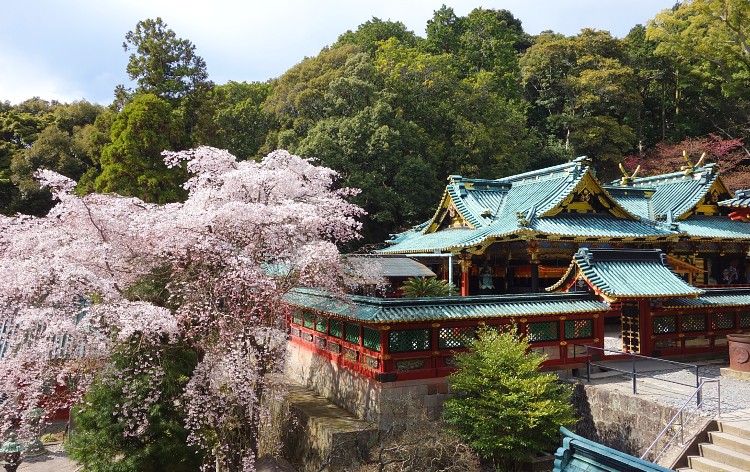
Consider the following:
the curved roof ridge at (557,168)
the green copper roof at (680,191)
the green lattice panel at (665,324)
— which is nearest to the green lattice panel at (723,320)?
the green lattice panel at (665,324)

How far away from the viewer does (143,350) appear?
11195mm

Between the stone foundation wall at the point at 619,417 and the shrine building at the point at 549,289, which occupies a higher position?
the shrine building at the point at 549,289

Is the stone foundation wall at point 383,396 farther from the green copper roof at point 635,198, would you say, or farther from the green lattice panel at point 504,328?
the green copper roof at point 635,198

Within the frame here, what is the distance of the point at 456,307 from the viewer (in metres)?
13.4

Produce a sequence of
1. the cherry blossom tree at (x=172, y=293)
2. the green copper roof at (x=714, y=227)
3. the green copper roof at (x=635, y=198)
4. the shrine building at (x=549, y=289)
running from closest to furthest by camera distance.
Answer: the cherry blossom tree at (x=172, y=293)
the shrine building at (x=549, y=289)
the green copper roof at (x=714, y=227)
the green copper roof at (x=635, y=198)

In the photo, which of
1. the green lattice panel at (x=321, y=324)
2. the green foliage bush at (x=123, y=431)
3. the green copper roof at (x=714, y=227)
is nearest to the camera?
the green foliage bush at (x=123, y=431)

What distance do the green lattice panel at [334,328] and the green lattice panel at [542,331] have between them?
5494 mm

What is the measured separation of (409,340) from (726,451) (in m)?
6.87

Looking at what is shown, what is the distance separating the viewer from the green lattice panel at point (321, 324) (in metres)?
16.6

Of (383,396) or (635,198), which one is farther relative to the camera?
(635,198)

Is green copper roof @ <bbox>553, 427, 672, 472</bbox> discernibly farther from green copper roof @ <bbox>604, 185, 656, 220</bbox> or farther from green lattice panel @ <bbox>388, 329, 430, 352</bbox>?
green copper roof @ <bbox>604, 185, 656, 220</bbox>

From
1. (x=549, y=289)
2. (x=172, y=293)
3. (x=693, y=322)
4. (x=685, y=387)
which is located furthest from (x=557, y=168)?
(x=172, y=293)

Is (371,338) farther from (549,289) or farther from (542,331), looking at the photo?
(549,289)

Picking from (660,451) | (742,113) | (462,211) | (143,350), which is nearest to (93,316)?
(143,350)
